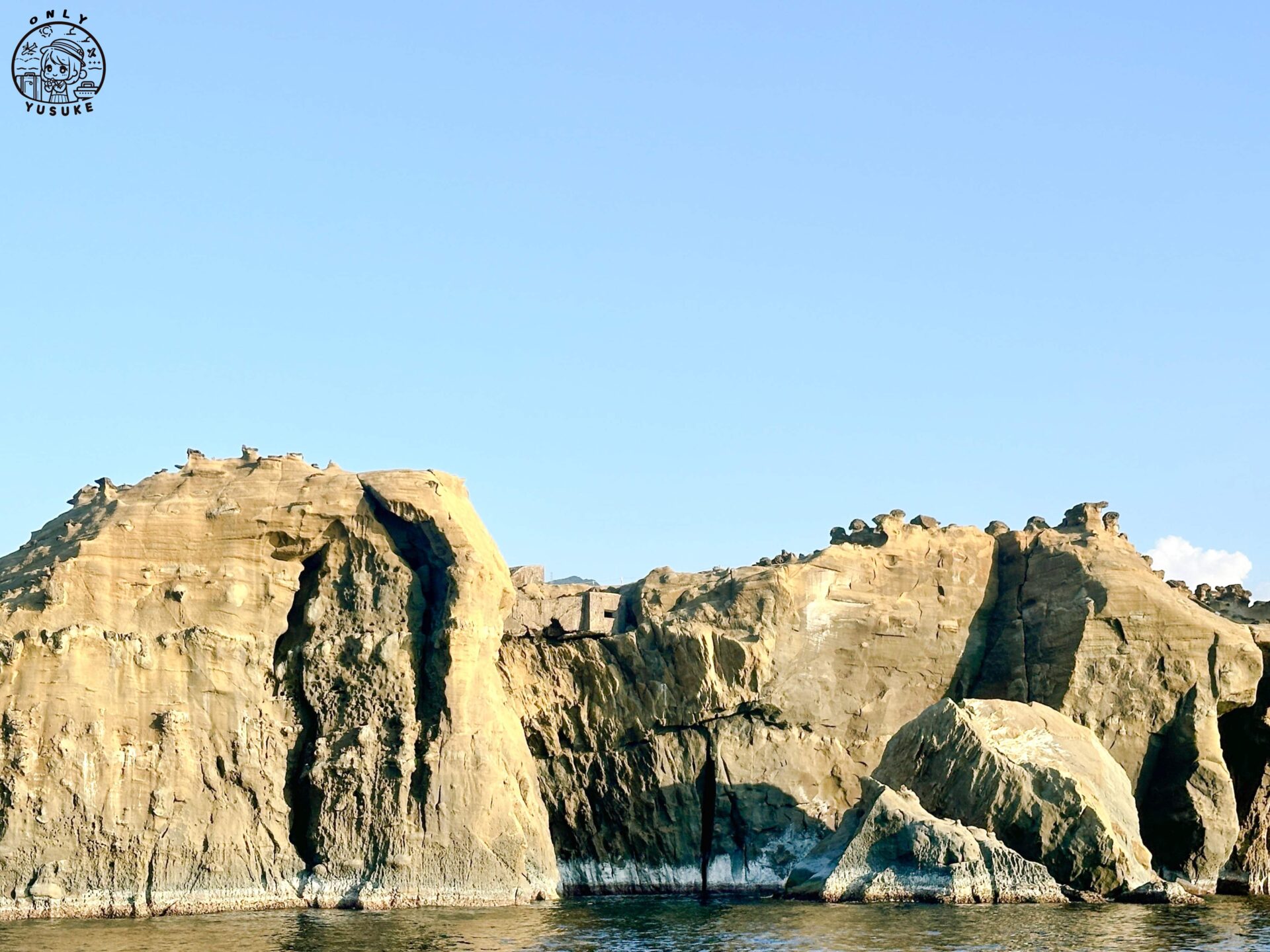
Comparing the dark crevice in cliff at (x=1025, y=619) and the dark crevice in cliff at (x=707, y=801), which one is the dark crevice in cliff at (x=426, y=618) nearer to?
the dark crevice in cliff at (x=707, y=801)

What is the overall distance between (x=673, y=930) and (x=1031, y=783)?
1013 centimetres

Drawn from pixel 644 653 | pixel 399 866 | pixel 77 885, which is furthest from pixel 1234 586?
pixel 77 885

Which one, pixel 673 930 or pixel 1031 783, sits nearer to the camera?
pixel 673 930

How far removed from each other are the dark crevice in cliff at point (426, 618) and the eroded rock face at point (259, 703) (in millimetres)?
56

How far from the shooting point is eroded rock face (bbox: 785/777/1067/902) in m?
42.4

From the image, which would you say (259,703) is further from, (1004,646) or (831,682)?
(1004,646)

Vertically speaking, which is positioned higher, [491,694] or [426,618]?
[426,618]

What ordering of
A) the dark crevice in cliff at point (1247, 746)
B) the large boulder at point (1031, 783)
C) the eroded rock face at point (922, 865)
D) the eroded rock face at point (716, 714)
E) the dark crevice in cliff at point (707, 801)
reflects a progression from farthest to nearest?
the dark crevice in cliff at point (1247, 746), the eroded rock face at point (716, 714), the dark crevice in cliff at point (707, 801), the large boulder at point (1031, 783), the eroded rock face at point (922, 865)

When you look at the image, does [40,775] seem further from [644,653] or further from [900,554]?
[900,554]

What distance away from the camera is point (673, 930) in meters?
38.8

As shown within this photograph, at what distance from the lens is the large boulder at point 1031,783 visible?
43688 millimetres

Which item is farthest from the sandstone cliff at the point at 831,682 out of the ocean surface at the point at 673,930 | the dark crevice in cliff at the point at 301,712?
the dark crevice in cliff at the point at 301,712

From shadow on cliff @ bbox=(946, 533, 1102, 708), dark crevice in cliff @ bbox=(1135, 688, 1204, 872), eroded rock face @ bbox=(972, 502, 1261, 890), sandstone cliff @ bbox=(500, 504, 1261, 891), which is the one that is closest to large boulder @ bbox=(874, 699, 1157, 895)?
dark crevice in cliff @ bbox=(1135, 688, 1204, 872)

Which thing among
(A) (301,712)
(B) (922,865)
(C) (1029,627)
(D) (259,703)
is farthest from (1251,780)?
(D) (259,703)
